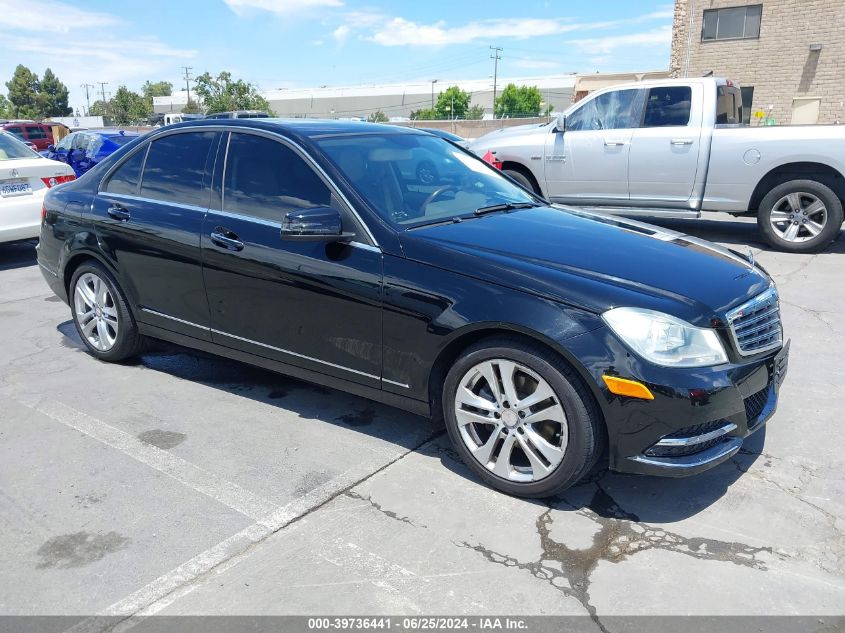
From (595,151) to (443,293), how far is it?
22.0ft

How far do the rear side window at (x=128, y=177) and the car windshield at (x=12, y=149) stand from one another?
16.4 ft

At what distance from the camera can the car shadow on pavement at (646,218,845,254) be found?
9.07m

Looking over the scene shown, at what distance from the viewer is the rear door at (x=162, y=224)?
441cm

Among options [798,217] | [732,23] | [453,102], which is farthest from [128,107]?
[798,217]

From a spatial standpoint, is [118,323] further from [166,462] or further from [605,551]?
[605,551]

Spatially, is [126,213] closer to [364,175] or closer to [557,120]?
Result: [364,175]

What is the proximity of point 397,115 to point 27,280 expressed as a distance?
107 metres

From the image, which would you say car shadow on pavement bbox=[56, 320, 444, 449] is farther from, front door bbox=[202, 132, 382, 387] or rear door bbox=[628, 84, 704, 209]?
rear door bbox=[628, 84, 704, 209]

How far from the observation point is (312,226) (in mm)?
3578

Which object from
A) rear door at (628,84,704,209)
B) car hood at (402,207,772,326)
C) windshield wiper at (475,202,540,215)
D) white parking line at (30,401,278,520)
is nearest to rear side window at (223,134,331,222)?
car hood at (402,207,772,326)

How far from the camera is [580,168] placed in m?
9.46

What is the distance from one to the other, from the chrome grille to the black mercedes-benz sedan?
13mm

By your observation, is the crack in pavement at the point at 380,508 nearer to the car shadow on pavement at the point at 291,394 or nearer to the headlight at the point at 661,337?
the car shadow on pavement at the point at 291,394

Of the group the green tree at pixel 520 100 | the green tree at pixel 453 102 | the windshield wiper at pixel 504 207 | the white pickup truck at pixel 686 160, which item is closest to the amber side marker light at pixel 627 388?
the windshield wiper at pixel 504 207
